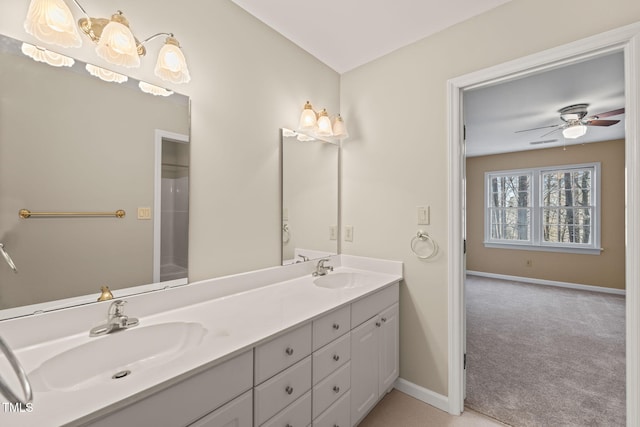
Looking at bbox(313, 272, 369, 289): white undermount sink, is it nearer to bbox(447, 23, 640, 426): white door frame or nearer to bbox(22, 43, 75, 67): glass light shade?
bbox(447, 23, 640, 426): white door frame

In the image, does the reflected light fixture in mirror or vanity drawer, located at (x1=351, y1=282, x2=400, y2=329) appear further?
the reflected light fixture in mirror

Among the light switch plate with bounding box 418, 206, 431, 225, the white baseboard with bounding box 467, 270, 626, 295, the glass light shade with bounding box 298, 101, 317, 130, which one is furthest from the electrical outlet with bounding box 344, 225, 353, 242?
the white baseboard with bounding box 467, 270, 626, 295

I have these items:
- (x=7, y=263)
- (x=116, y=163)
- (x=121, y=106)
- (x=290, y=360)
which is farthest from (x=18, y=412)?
(x=121, y=106)

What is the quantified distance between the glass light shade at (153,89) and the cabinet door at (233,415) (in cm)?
135

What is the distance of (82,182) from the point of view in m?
1.12

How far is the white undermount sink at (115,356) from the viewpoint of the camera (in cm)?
87

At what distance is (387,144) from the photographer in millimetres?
2115

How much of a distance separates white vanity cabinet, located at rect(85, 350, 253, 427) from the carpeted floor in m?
1.69

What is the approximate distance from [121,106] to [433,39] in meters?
1.92

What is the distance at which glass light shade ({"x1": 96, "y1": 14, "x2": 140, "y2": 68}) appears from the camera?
111 cm

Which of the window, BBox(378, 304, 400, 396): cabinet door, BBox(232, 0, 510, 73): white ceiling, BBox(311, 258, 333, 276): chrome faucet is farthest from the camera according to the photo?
the window

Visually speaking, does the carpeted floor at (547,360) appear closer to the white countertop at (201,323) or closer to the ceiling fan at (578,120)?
the white countertop at (201,323)

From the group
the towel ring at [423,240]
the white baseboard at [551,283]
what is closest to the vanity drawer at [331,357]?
the towel ring at [423,240]

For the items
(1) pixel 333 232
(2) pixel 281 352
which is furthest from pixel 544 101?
(2) pixel 281 352
